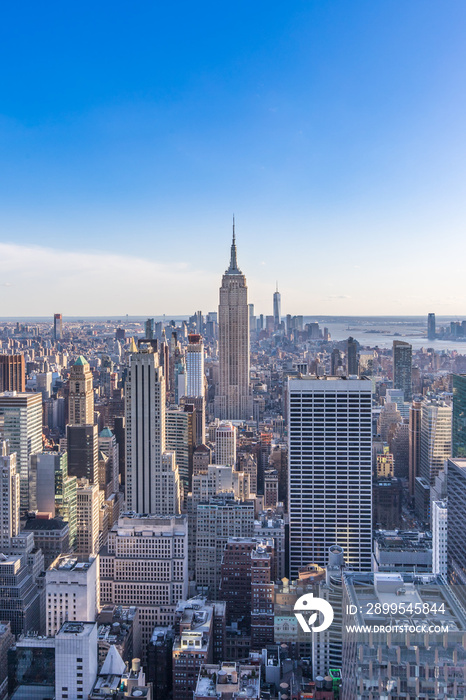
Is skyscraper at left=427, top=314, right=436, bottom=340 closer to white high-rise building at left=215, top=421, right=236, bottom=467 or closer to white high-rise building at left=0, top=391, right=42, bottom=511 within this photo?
white high-rise building at left=215, top=421, right=236, bottom=467

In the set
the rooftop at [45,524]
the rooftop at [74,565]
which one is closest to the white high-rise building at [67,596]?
the rooftop at [74,565]

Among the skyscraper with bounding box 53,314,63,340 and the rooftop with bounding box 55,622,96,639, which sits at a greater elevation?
the skyscraper with bounding box 53,314,63,340

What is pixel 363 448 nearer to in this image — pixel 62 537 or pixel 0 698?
pixel 62 537

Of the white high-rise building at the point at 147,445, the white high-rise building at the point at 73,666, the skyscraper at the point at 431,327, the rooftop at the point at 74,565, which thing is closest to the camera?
the white high-rise building at the point at 73,666

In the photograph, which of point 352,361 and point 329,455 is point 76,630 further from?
point 352,361

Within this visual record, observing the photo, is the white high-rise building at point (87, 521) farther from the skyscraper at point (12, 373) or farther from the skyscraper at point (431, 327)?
the skyscraper at point (431, 327)

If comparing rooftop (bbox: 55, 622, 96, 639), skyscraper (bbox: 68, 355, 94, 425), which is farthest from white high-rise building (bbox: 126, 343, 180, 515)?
rooftop (bbox: 55, 622, 96, 639)

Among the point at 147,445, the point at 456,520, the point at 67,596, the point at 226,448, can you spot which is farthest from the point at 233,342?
the point at 67,596
